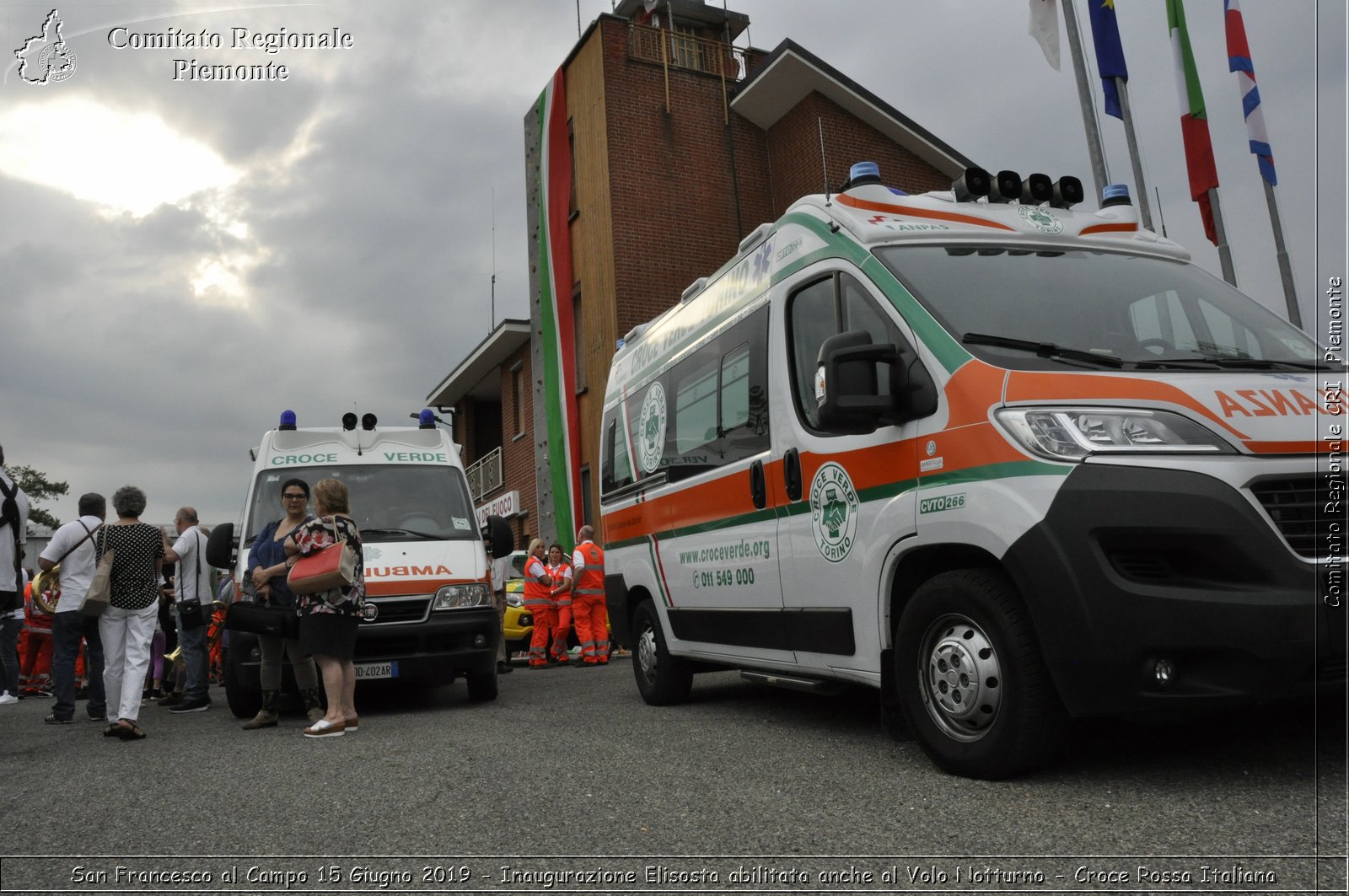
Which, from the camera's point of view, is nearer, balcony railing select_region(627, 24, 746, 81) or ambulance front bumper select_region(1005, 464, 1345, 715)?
ambulance front bumper select_region(1005, 464, 1345, 715)

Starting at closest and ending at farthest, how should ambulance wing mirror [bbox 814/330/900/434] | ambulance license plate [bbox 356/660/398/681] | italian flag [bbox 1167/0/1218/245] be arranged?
ambulance wing mirror [bbox 814/330/900/434] < ambulance license plate [bbox 356/660/398/681] < italian flag [bbox 1167/0/1218/245]

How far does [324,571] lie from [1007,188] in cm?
457

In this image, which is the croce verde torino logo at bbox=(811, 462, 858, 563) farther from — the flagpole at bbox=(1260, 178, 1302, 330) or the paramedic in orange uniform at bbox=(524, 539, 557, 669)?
the paramedic in orange uniform at bbox=(524, 539, 557, 669)

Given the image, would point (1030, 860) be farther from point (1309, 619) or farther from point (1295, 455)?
point (1295, 455)

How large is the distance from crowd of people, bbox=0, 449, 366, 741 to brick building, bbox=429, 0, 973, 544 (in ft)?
34.4

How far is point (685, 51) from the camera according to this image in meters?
21.4

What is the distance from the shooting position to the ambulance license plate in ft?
26.9

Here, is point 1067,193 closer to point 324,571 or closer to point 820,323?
point 820,323

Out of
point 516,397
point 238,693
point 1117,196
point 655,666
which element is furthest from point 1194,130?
point 516,397

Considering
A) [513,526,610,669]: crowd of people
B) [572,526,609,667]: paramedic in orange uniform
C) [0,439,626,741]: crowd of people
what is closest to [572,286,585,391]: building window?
[513,526,610,669]: crowd of people

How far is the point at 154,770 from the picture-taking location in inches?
232

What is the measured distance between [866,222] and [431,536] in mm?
4875

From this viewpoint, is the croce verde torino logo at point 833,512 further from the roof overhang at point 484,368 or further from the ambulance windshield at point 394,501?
the roof overhang at point 484,368

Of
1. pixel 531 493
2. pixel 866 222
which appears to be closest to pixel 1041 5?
pixel 866 222
